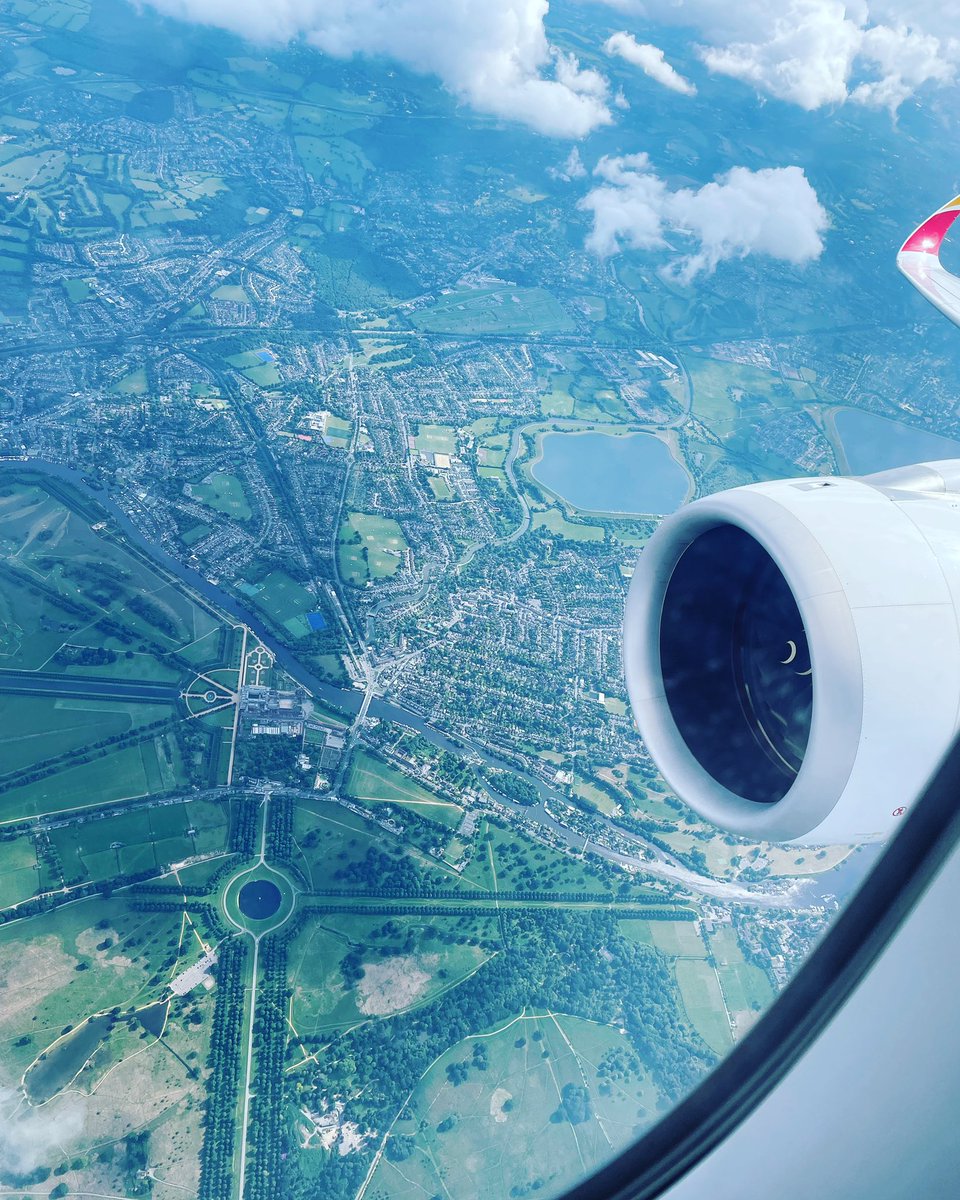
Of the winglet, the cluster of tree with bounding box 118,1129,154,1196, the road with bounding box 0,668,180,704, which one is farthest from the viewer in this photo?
the road with bounding box 0,668,180,704

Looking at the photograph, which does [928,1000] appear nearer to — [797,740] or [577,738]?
[797,740]

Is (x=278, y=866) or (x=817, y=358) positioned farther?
(x=817, y=358)

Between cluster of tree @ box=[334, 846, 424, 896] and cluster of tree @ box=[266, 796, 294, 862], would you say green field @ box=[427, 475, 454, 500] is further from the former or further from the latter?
cluster of tree @ box=[334, 846, 424, 896]

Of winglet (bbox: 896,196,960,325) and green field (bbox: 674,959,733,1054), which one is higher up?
winglet (bbox: 896,196,960,325)

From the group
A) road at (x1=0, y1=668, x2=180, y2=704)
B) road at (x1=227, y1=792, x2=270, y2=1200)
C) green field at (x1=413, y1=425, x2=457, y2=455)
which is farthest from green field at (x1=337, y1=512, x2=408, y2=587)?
road at (x1=227, y1=792, x2=270, y2=1200)

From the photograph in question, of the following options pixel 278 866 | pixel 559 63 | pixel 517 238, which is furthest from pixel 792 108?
pixel 278 866

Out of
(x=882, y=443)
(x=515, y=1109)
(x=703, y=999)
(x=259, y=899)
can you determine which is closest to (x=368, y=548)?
(x=259, y=899)
